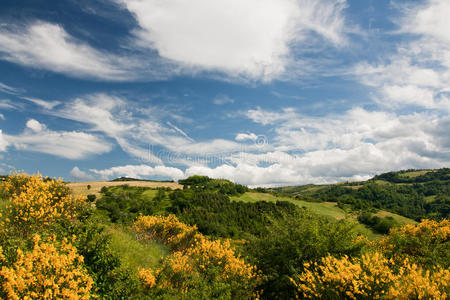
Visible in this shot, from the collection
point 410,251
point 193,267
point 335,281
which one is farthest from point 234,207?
point 335,281

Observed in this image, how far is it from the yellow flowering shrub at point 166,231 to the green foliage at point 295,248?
6.07 meters

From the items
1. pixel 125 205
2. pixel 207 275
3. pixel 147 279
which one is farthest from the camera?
pixel 125 205

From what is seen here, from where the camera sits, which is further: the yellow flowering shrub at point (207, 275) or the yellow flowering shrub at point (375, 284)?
the yellow flowering shrub at point (207, 275)

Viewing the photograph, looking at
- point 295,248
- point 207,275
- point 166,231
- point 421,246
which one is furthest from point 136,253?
point 421,246

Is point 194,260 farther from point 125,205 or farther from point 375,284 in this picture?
point 125,205

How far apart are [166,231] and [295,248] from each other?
986cm

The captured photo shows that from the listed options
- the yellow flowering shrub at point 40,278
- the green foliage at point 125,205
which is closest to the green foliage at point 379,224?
the green foliage at point 125,205

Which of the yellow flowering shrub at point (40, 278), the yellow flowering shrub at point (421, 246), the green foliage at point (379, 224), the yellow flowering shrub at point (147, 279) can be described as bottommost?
the green foliage at point (379, 224)

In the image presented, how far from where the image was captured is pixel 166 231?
16.9 m

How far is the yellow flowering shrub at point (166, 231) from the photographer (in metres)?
16.1

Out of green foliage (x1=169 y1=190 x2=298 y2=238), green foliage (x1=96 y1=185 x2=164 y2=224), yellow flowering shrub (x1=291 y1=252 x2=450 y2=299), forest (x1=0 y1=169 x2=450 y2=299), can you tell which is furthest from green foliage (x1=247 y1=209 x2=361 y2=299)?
green foliage (x1=96 y1=185 x2=164 y2=224)

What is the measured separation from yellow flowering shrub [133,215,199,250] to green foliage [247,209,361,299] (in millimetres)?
6074

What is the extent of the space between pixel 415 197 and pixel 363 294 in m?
191

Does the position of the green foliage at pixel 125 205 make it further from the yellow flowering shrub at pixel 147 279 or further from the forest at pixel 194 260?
the yellow flowering shrub at pixel 147 279
